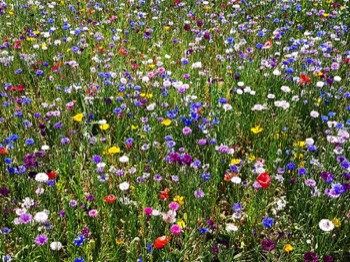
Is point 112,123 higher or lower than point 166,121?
lower

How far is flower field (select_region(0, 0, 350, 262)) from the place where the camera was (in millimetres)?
2604

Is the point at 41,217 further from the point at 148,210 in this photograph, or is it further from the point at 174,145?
the point at 174,145

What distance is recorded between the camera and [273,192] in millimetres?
2998

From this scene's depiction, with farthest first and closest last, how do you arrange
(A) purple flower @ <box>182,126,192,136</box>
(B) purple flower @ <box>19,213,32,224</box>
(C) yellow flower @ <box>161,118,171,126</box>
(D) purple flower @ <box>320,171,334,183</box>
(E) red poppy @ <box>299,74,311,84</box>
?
1. (E) red poppy @ <box>299,74,311,84</box>
2. (C) yellow flower @ <box>161,118,171,126</box>
3. (A) purple flower @ <box>182,126,192,136</box>
4. (D) purple flower @ <box>320,171,334,183</box>
5. (B) purple flower @ <box>19,213,32,224</box>

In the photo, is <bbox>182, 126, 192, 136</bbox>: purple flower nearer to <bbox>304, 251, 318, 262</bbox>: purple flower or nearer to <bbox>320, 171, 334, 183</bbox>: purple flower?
<bbox>320, 171, 334, 183</bbox>: purple flower

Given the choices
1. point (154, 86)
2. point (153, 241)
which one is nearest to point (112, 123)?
point (154, 86)

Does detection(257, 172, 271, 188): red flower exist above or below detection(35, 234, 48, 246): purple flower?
above

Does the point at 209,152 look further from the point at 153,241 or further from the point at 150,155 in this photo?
the point at 153,241

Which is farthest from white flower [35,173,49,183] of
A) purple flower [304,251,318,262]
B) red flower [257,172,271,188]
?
purple flower [304,251,318,262]

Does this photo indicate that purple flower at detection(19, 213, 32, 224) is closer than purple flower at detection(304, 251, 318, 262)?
No

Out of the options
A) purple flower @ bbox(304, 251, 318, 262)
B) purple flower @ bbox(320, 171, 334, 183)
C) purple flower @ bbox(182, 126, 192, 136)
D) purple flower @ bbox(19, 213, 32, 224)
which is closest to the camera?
purple flower @ bbox(304, 251, 318, 262)

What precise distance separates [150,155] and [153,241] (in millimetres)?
801

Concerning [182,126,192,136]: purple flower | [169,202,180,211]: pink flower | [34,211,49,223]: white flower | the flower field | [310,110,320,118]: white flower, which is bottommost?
the flower field

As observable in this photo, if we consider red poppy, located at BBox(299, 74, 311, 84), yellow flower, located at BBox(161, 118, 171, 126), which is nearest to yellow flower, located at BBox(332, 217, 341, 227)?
yellow flower, located at BBox(161, 118, 171, 126)
